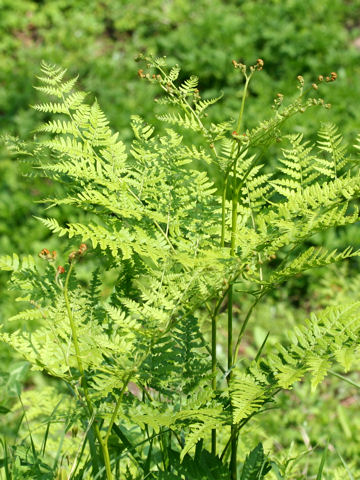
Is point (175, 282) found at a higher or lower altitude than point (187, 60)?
lower

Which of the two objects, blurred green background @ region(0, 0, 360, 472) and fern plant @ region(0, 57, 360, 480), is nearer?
fern plant @ region(0, 57, 360, 480)

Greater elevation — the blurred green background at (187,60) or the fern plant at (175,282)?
the blurred green background at (187,60)

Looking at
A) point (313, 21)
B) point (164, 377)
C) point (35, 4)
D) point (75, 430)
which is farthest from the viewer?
point (35, 4)

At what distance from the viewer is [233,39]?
539 centimetres

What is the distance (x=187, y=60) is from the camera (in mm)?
5242

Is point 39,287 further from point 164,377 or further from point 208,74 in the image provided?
point 208,74

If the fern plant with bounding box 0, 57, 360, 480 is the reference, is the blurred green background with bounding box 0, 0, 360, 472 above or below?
above

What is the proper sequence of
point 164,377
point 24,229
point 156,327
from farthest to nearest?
point 24,229 → point 164,377 → point 156,327

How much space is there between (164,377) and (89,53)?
4.83m

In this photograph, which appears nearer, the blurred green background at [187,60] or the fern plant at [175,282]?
the fern plant at [175,282]

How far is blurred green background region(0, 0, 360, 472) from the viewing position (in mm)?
3623

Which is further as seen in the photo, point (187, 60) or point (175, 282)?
point (187, 60)

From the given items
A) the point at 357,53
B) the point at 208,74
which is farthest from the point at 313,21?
the point at 208,74

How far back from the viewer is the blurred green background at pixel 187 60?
143 inches
